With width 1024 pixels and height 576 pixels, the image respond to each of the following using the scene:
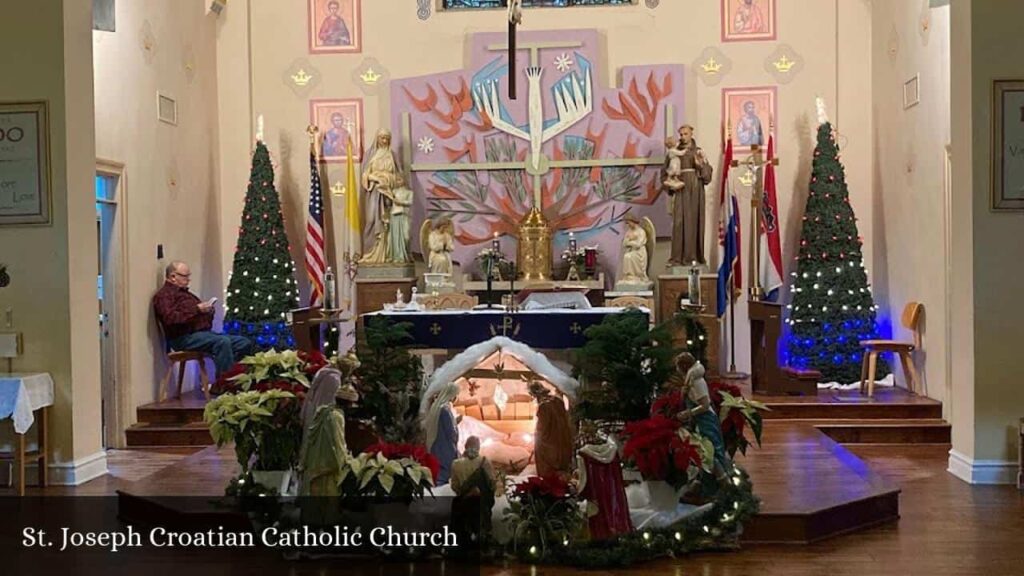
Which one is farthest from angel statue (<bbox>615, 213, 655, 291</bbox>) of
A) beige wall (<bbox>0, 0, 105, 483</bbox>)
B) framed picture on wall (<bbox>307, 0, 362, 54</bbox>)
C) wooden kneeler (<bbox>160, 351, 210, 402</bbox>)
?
beige wall (<bbox>0, 0, 105, 483</bbox>)

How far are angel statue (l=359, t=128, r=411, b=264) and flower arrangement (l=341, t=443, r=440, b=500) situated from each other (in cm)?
643

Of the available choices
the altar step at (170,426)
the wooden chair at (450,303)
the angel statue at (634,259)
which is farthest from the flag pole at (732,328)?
A: the altar step at (170,426)

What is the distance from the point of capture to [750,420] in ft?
23.3

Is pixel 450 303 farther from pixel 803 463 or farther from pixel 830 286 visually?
pixel 830 286

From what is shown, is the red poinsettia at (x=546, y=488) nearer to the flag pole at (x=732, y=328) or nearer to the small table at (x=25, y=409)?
the small table at (x=25, y=409)

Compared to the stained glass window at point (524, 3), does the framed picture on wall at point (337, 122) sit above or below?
below

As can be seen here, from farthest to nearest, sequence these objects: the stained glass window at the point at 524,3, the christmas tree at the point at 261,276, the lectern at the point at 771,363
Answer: the stained glass window at the point at 524,3 < the christmas tree at the point at 261,276 < the lectern at the point at 771,363

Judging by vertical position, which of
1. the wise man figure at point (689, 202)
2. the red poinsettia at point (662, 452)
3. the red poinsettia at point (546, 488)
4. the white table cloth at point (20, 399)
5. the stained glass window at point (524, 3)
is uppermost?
the stained glass window at point (524, 3)

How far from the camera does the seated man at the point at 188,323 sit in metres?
11.3

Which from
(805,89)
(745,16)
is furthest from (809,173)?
(745,16)

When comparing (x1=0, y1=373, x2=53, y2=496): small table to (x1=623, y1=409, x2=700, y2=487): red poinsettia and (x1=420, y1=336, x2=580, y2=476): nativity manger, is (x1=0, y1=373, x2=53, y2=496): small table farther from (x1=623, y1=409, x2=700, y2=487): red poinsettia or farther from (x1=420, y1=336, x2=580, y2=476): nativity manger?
(x1=623, y1=409, x2=700, y2=487): red poinsettia

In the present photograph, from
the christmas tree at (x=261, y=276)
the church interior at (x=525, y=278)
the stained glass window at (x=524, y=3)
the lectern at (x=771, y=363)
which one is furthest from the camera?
the stained glass window at (x=524, y=3)

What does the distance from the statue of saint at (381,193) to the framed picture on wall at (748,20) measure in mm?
4257

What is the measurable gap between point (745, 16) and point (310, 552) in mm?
9214
